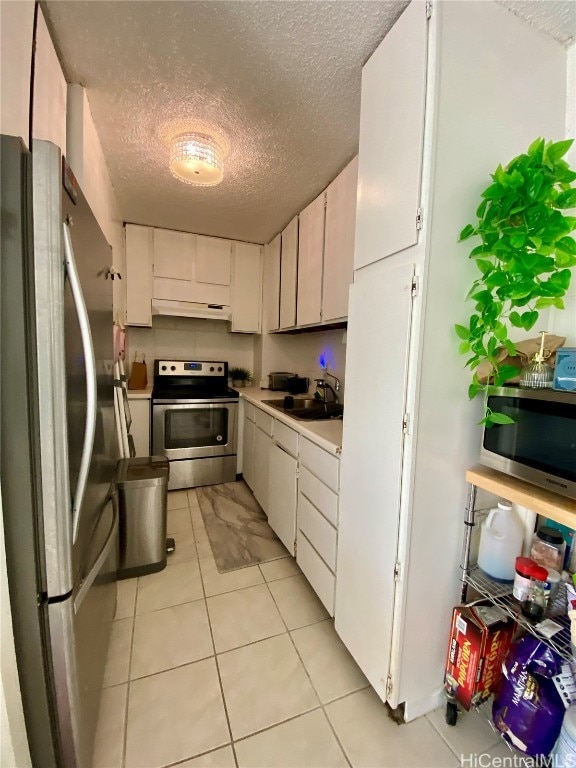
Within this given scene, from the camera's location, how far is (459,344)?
1040 millimetres

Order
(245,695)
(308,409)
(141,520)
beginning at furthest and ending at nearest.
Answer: (308,409) < (141,520) < (245,695)

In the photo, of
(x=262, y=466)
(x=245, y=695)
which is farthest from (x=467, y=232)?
(x=262, y=466)

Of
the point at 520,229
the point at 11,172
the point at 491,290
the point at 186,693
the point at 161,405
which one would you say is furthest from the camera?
the point at 161,405

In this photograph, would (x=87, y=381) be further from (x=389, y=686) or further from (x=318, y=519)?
(x=389, y=686)

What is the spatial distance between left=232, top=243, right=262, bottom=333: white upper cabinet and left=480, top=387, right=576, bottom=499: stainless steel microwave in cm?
262

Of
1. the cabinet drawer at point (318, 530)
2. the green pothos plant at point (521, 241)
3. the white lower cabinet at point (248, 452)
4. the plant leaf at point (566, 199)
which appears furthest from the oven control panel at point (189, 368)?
the plant leaf at point (566, 199)

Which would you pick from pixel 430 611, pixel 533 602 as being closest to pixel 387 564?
pixel 430 611

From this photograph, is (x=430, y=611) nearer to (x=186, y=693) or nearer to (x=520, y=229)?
(x=186, y=693)

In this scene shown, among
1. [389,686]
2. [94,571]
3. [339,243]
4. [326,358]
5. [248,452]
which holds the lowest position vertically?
[389,686]

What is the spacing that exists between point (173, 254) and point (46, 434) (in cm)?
264

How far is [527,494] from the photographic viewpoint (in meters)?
0.88

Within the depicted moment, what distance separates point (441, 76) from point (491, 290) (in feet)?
2.08

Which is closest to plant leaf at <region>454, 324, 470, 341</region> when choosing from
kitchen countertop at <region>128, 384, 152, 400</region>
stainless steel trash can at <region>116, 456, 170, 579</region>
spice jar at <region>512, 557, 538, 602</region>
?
spice jar at <region>512, 557, 538, 602</region>

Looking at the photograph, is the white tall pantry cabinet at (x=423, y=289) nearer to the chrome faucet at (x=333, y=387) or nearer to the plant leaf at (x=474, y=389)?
the plant leaf at (x=474, y=389)
